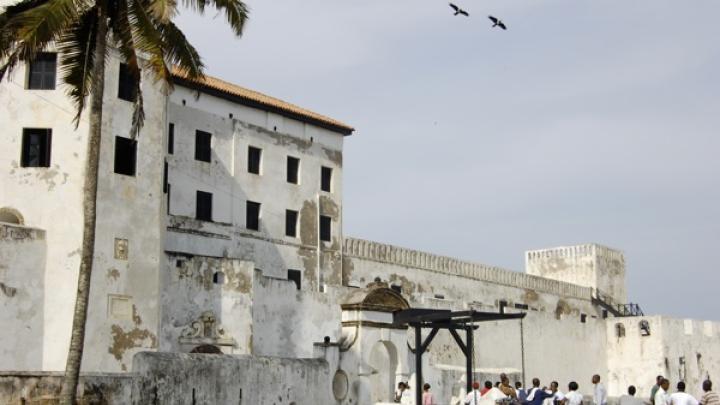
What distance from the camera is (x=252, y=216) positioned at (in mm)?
31844

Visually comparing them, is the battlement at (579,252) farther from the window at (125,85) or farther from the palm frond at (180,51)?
the palm frond at (180,51)

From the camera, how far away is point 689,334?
160ft

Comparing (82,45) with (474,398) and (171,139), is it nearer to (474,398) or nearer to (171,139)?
(474,398)

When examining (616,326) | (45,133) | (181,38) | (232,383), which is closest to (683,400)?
(232,383)

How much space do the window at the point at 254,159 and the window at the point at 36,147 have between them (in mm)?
9698

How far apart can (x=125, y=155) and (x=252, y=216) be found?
27.7 ft

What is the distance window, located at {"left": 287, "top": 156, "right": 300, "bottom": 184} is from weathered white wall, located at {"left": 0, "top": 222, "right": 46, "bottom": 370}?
1235cm

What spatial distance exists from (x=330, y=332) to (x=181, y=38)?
1563cm

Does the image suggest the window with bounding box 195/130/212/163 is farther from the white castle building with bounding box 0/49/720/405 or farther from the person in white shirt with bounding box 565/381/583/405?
the person in white shirt with bounding box 565/381/583/405

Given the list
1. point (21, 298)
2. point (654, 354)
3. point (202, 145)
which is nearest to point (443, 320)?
point (21, 298)

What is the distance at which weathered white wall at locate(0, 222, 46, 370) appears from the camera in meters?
21.6

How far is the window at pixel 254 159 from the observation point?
3216 cm

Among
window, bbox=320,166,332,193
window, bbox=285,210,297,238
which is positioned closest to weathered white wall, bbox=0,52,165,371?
window, bbox=285,210,297,238

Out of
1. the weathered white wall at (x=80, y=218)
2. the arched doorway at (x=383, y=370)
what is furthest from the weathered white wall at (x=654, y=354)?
the weathered white wall at (x=80, y=218)
